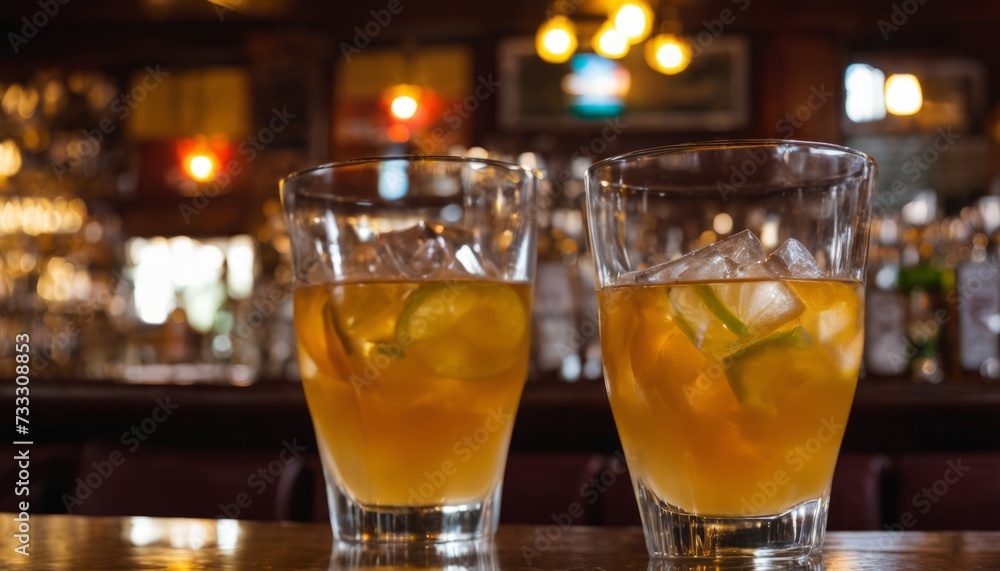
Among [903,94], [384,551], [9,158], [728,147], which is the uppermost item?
[903,94]

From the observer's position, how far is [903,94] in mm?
6086

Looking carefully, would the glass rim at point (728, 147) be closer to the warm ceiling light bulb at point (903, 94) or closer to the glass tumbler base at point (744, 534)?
the glass tumbler base at point (744, 534)

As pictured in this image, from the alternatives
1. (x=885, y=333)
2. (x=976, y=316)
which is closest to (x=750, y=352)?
(x=976, y=316)

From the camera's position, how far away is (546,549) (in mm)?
657

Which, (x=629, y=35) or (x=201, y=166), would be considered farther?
(x=201, y=166)

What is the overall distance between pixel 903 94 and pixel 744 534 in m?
6.07

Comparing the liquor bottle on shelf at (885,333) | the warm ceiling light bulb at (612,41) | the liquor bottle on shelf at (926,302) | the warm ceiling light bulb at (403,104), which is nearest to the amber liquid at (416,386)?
the liquor bottle on shelf at (926,302)

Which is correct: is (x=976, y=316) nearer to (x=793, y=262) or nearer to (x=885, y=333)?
(x=885, y=333)

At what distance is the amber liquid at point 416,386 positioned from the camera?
0.69 m

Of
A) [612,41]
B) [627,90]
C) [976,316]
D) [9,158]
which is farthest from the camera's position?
[627,90]

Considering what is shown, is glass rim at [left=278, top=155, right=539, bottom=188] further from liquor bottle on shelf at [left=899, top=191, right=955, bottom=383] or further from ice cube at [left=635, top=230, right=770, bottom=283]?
liquor bottle on shelf at [left=899, top=191, right=955, bottom=383]

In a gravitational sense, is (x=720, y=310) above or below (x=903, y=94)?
below

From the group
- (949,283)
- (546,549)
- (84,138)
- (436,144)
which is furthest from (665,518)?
(84,138)

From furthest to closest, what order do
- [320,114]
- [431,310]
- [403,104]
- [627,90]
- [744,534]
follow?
[320,114] → [627,90] → [403,104] → [431,310] → [744,534]
